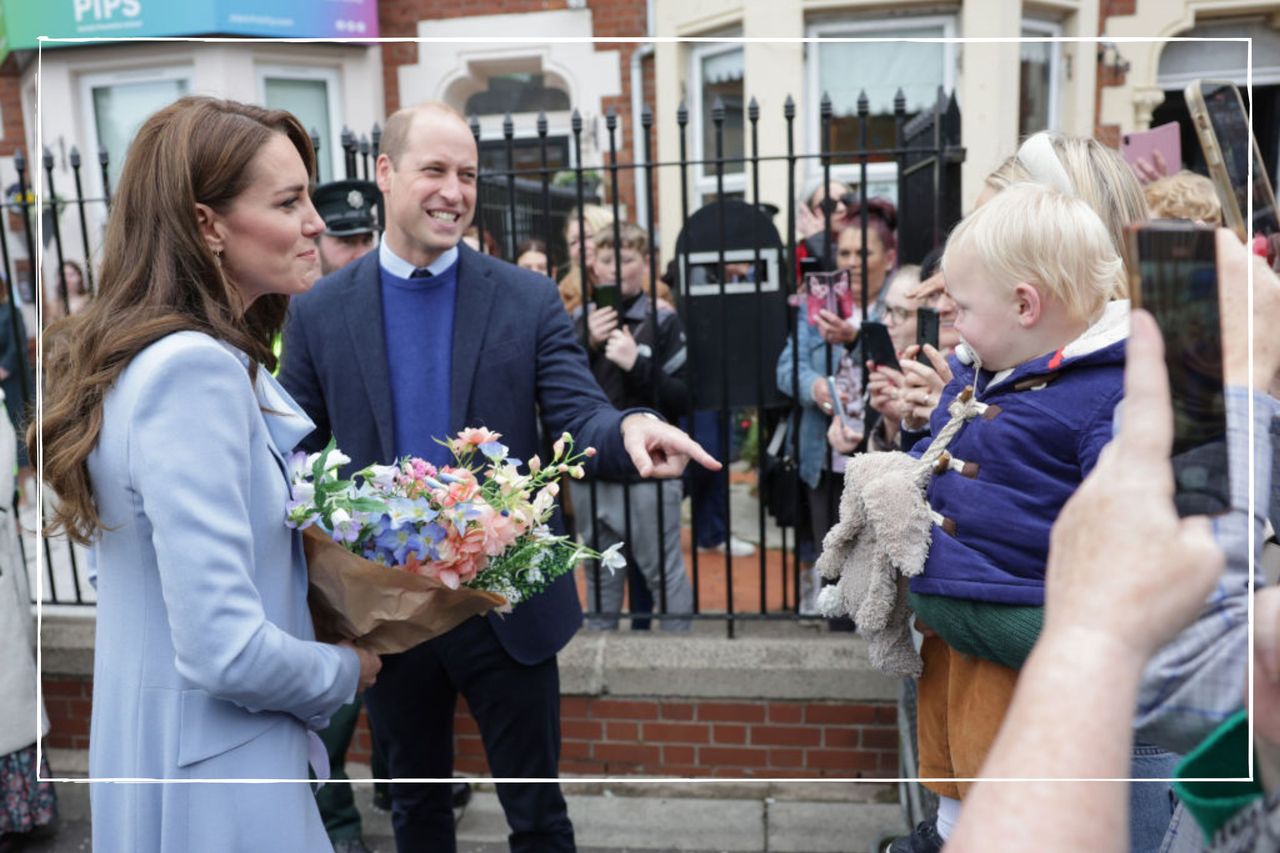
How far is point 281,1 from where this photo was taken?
873 centimetres

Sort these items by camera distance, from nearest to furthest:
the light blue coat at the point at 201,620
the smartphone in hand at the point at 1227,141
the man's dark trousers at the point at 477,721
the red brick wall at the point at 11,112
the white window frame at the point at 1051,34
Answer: the smartphone in hand at the point at 1227,141 < the light blue coat at the point at 201,620 < the man's dark trousers at the point at 477,721 < the white window frame at the point at 1051,34 < the red brick wall at the point at 11,112

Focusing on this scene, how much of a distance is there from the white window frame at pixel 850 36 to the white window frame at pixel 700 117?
0.50m

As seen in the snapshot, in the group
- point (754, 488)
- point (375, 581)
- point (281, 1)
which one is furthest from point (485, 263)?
point (281, 1)

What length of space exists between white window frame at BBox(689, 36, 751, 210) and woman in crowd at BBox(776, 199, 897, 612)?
3.87m

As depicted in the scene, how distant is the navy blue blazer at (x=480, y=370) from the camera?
8.04ft

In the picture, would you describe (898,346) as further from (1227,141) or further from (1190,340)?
(1190,340)

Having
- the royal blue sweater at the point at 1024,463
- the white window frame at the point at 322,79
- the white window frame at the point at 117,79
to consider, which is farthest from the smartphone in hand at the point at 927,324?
the white window frame at the point at 117,79

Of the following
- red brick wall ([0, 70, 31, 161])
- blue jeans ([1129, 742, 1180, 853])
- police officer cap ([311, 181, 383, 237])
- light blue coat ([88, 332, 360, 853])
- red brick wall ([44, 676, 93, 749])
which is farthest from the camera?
red brick wall ([0, 70, 31, 161])

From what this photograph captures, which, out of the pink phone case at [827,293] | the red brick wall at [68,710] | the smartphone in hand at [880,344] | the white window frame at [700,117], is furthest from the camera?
the white window frame at [700,117]

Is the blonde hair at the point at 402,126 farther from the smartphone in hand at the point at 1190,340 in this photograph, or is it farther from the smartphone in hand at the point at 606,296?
the smartphone in hand at the point at 1190,340

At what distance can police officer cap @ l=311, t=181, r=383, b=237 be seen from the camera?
12.1 feet

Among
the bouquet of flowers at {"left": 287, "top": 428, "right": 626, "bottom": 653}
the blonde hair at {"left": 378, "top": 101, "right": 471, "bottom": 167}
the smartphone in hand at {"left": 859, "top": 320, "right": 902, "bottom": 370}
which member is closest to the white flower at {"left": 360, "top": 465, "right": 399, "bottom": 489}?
the bouquet of flowers at {"left": 287, "top": 428, "right": 626, "bottom": 653}

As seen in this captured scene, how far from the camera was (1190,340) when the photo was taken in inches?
29.1

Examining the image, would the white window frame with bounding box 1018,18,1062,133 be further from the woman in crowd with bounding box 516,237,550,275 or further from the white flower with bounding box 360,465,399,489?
the white flower with bounding box 360,465,399,489
